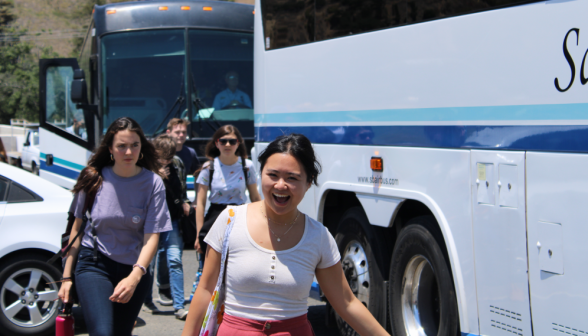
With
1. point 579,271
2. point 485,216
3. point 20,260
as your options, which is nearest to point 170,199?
point 20,260

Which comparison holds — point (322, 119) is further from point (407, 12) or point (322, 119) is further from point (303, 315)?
point (303, 315)

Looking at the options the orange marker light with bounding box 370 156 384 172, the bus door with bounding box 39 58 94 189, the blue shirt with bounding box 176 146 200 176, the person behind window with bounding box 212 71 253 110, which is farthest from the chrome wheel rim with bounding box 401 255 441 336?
the bus door with bounding box 39 58 94 189

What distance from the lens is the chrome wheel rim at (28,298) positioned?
5.73 m

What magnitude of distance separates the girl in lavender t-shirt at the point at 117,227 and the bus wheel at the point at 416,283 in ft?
5.73

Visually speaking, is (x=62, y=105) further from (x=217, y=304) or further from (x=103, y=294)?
(x=217, y=304)

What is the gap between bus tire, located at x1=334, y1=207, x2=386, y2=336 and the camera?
201 inches

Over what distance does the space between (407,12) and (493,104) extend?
1172 millimetres

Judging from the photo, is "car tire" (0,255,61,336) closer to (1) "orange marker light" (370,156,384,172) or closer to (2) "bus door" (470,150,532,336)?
(1) "orange marker light" (370,156,384,172)

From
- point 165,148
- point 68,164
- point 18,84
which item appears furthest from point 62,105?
point 18,84

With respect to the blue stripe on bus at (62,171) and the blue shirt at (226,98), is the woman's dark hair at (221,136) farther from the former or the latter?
the blue stripe on bus at (62,171)

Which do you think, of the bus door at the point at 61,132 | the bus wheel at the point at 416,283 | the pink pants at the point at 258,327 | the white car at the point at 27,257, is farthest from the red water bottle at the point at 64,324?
the bus door at the point at 61,132

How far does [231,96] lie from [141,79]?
1.44m

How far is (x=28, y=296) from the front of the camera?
5.79m

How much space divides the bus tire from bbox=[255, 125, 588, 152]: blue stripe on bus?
2.27ft
